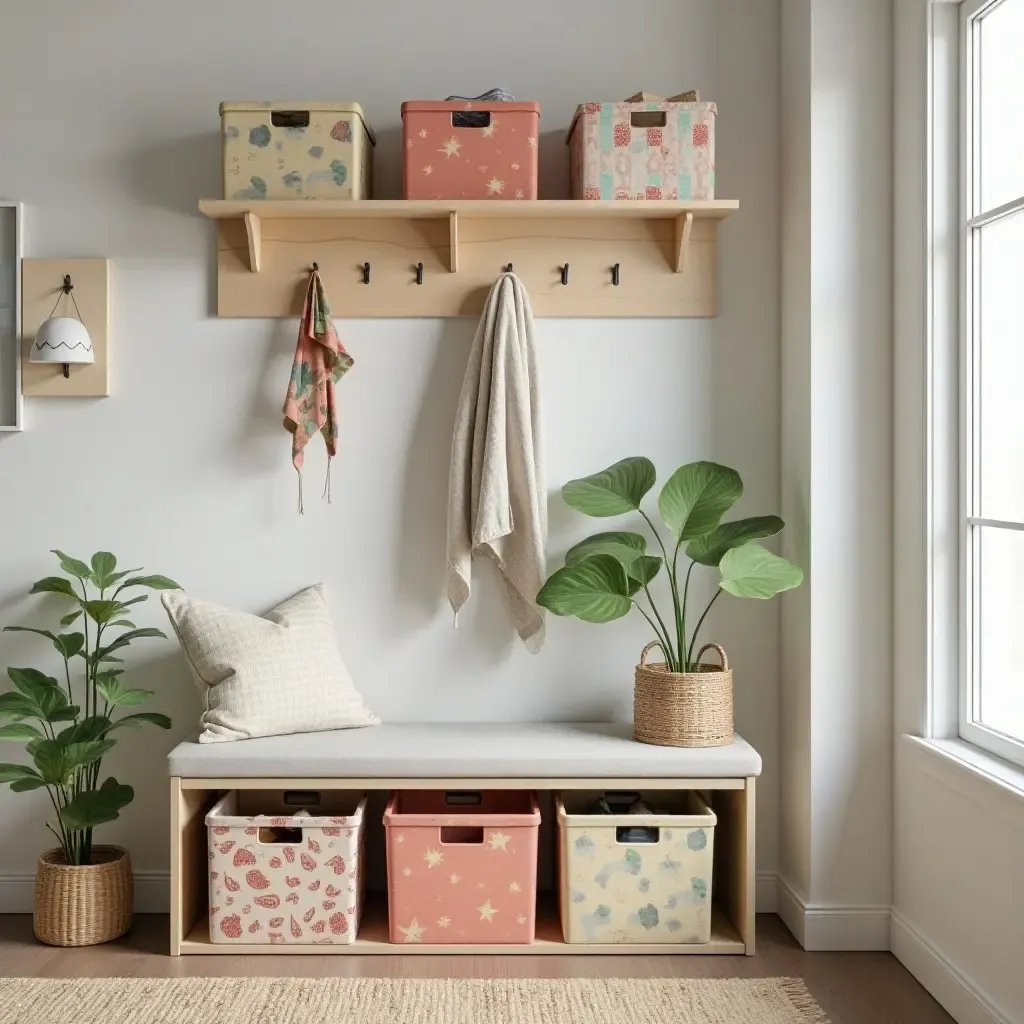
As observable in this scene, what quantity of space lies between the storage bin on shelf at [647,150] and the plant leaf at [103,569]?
1457 mm

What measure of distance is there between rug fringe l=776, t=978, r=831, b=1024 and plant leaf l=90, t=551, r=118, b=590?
1.81 metres

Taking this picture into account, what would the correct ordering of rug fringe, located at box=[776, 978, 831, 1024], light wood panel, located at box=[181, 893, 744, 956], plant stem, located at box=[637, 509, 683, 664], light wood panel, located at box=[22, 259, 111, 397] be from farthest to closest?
light wood panel, located at box=[22, 259, 111, 397] < plant stem, located at box=[637, 509, 683, 664] < light wood panel, located at box=[181, 893, 744, 956] < rug fringe, located at box=[776, 978, 831, 1024]

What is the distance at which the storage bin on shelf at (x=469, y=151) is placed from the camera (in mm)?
2688

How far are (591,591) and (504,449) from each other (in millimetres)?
441

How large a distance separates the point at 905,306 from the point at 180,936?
2248mm

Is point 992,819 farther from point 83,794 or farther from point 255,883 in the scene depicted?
point 83,794

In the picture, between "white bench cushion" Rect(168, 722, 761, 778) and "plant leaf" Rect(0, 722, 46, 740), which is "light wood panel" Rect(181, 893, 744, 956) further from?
"plant leaf" Rect(0, 722, 46, 740)

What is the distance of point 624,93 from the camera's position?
115 inches

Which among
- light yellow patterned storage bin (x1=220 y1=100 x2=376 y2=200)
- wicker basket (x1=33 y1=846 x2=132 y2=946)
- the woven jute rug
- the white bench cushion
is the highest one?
light yellow patterned storage bin (x1=220 y1=100 x2=376 y2=200)

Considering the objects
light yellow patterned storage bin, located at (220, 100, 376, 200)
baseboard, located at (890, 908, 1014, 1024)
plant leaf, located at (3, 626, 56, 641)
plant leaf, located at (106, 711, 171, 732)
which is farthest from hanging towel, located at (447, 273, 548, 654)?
baseboard, located at (890, 908, 1014, 1024)

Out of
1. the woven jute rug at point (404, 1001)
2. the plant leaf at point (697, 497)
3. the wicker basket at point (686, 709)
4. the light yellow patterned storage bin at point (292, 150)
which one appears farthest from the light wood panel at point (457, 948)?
the light yellow patterned storage bin at point (292, 150)

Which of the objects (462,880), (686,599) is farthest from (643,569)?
(462,880)

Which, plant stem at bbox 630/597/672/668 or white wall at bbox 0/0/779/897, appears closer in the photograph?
plant stem at bbox 630/597/672/668

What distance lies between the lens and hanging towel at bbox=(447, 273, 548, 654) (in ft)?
9.12
